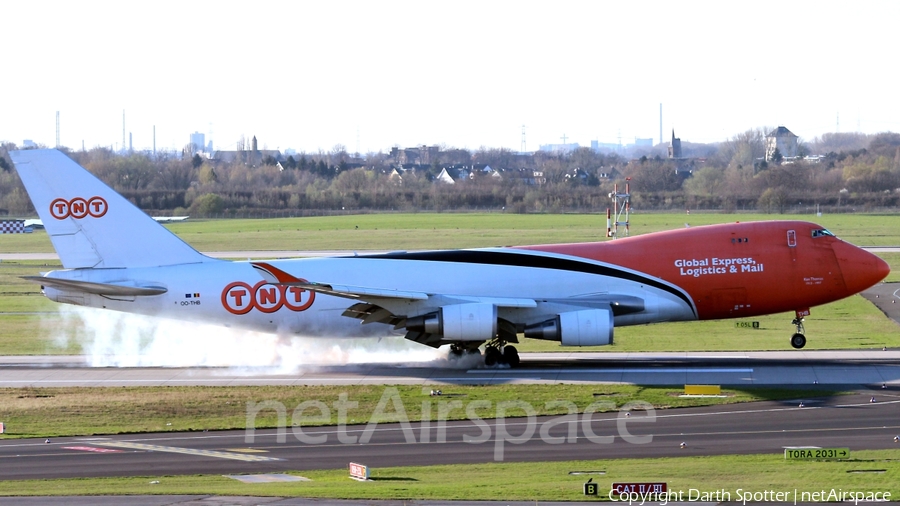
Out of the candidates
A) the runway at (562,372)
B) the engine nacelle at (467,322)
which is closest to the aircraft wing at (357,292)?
the engine nacelle at (467,322)

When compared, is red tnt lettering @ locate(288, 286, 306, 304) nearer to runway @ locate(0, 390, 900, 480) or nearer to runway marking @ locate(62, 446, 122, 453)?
runway @ locate(0, 390, 900, 480)

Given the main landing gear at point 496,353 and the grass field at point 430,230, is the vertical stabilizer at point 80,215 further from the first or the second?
the grass field at point 430,230

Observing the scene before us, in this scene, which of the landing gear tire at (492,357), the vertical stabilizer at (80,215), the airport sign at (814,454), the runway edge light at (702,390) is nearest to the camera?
the airport sign at (814,454)

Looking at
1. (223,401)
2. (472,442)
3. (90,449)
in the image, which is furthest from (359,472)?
(223,401)

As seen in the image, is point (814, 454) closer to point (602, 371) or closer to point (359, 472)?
point (359, 472)

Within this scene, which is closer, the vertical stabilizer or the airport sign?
the airport sign

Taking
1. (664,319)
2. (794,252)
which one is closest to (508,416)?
(664,319)

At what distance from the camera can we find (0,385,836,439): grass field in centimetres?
3012

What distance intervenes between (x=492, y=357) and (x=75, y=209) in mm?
16580

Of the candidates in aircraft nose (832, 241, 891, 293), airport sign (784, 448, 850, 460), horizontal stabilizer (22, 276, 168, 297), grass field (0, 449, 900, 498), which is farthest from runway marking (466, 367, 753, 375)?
airport sign (784, 448, 850, 460)

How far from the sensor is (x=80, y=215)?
1528 inches

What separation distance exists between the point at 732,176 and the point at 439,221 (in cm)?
6229

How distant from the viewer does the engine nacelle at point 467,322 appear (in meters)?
37.2

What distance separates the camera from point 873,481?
20.7 meters
